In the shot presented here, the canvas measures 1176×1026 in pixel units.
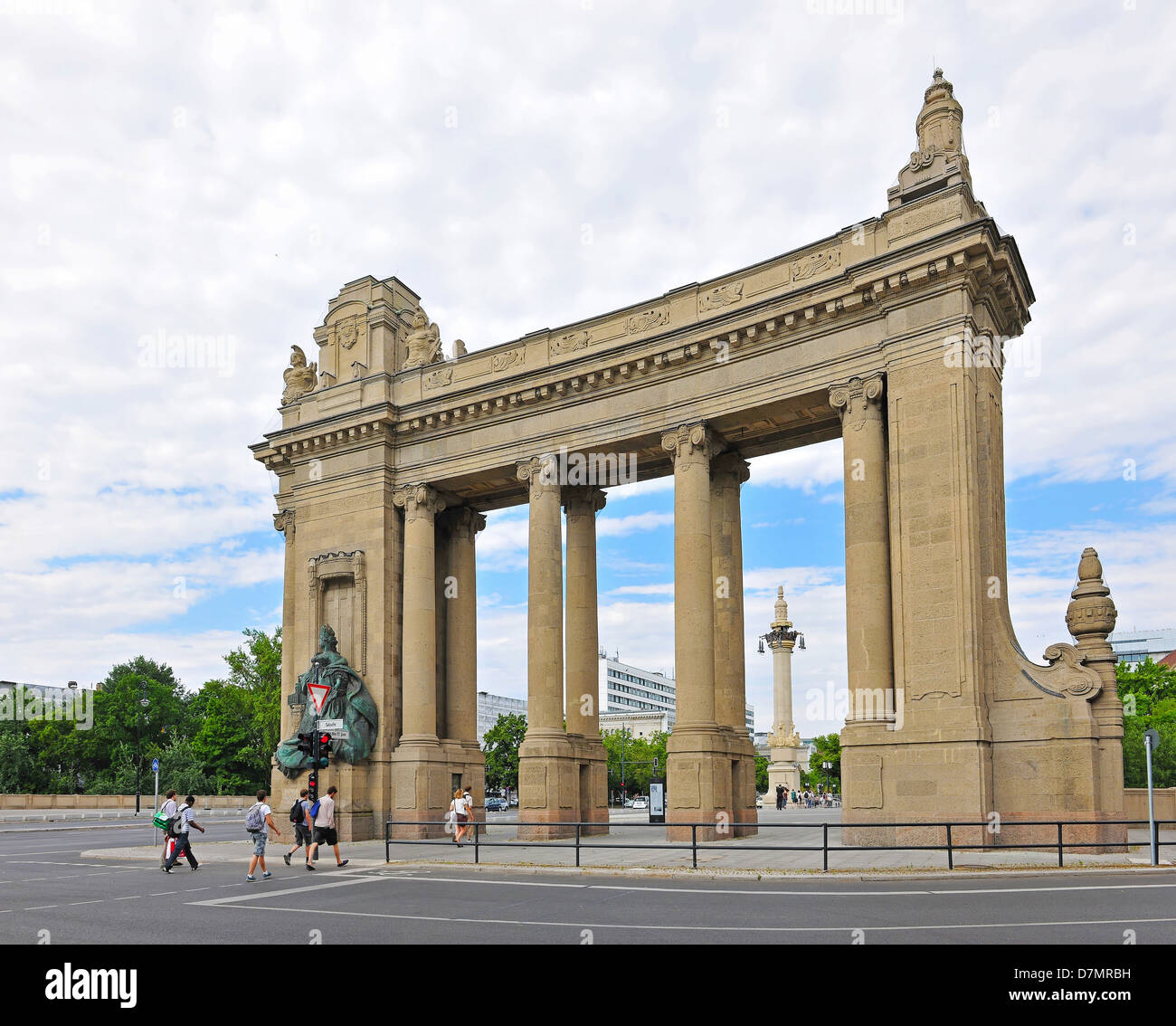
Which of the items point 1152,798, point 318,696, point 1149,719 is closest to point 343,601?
point 318,696

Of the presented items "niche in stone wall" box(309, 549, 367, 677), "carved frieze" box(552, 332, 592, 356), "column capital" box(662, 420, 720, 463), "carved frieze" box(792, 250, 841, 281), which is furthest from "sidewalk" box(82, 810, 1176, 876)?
"carved frieze" box(552, 332, 592, 356)

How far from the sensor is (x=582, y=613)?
35.2 metres

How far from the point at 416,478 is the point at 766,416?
12.9 m

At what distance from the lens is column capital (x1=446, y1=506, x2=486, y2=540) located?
3847cm

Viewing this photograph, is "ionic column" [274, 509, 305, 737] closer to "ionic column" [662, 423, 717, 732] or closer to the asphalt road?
the asphalt road

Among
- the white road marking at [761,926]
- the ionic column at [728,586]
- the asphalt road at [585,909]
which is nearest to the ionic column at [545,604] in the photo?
the ionic column at [728,586]

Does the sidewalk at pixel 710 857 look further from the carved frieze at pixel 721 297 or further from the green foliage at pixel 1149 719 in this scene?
the green foliage at pixel 1149 719

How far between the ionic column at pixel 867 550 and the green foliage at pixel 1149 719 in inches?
1007

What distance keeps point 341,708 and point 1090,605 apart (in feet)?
73.1

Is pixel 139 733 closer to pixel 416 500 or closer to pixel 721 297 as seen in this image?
pixel 416 500

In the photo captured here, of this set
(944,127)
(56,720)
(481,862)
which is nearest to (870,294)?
(944,127)

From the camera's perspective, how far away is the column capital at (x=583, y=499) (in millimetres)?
35375
